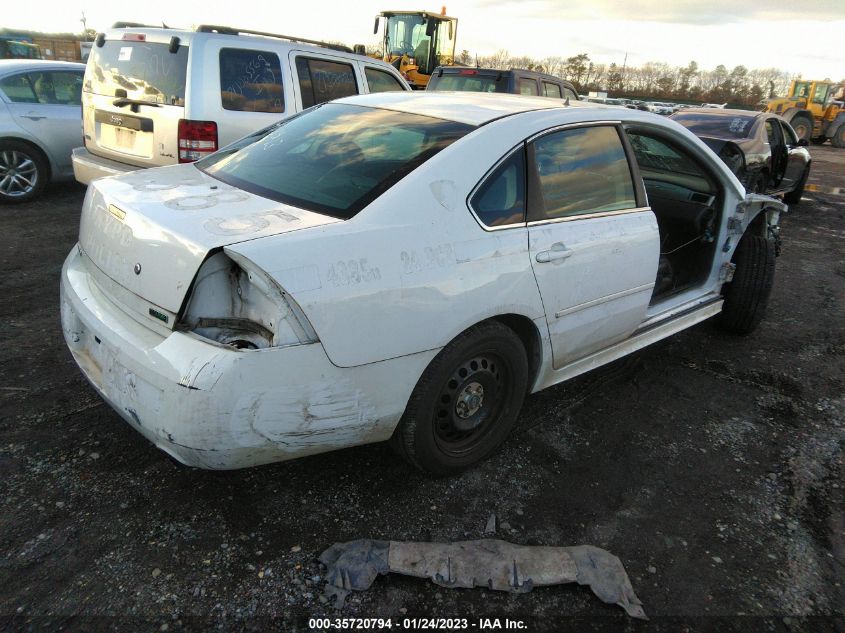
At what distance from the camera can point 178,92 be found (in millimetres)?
5078

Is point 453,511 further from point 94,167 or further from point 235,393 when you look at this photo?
point 94,167

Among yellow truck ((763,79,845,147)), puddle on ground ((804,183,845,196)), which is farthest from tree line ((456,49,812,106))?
puddle on ground ((804,183,845,196))

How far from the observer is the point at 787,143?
9.38 m

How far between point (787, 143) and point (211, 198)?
9.99 meters

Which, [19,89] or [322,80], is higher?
[322,80]

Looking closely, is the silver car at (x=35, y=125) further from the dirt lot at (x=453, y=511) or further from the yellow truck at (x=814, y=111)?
the yellow truck at (x=814, y=111)

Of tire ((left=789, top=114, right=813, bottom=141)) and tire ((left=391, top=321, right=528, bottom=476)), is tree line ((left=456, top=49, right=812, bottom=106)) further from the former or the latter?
tire ((left=391, top=321, right=528, bottom=476))

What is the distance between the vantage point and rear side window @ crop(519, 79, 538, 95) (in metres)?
9.57

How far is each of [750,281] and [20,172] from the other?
753 cm

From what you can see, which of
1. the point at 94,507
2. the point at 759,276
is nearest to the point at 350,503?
the point at 94,507

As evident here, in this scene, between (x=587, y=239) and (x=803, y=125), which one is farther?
(x=803, y=125)

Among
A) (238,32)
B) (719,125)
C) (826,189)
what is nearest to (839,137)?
(826,189)

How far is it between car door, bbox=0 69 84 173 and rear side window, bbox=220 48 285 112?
114 inches

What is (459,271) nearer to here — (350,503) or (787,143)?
(350,503)
